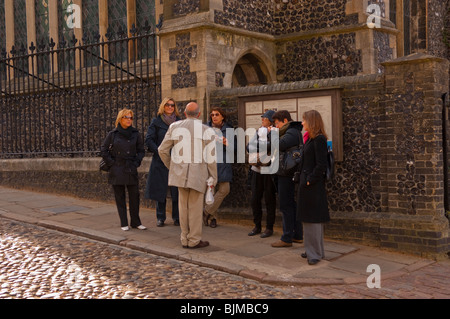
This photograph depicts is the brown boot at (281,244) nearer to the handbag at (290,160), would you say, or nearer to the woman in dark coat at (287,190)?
the woman in dark coat at (287,190)

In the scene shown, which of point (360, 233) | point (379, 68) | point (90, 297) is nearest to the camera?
point (90, 297)

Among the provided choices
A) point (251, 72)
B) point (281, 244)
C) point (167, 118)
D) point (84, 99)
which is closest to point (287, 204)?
point (281, 244)

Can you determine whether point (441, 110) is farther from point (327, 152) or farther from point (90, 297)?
point (90, 297)

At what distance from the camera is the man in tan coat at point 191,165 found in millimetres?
7301

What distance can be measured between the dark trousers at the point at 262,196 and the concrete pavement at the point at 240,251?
289 mm

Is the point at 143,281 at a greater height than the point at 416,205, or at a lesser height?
lesser

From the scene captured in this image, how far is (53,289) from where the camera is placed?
5586 mm

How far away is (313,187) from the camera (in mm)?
6668

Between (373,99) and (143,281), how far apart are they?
4.00 metres

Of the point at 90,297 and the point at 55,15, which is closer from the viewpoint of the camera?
the point at 90,297

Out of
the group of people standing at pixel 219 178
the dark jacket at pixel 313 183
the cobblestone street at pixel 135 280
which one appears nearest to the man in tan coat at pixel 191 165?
the group of people standing at pixel 219 178

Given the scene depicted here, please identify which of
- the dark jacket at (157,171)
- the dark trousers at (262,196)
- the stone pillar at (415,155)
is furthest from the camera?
the dark jacket at (157,171)
